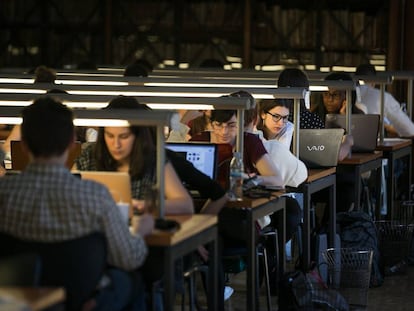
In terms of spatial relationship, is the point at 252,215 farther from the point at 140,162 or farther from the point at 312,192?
the point at 312,192

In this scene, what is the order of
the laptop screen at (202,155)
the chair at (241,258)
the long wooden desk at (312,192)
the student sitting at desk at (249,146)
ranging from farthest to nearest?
the long wooden desk at (312,192)
the student sitting at desk at (249,146)
the chair at (241,258)
the laptop screen at (202,155)

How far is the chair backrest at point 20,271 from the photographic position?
4.20 metres

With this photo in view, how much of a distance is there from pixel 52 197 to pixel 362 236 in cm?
386

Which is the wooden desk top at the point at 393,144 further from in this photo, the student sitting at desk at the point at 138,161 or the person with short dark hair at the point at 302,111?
the student sitting at desk at the point at 138,161

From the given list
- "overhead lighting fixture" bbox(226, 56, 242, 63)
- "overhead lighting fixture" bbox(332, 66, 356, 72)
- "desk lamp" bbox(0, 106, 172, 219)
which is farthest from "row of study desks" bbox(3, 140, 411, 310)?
"overhead lighting fixture" bbox(226, 56, 242, 63)

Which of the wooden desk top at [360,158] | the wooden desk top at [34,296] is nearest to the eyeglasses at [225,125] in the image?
the wooden desk top at [360,158]

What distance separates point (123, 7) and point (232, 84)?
21.6 ft

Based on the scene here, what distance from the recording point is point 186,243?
5.33 metres

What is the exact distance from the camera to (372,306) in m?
7.59

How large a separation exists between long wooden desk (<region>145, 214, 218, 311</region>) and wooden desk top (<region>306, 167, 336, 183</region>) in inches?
72.5

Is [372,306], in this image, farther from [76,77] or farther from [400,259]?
[76,77]

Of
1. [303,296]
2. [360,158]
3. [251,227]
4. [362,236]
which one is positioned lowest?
[303,296]

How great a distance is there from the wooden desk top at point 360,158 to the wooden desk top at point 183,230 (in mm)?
3128

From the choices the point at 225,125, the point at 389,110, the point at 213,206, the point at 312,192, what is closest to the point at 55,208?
the point at 213,206
